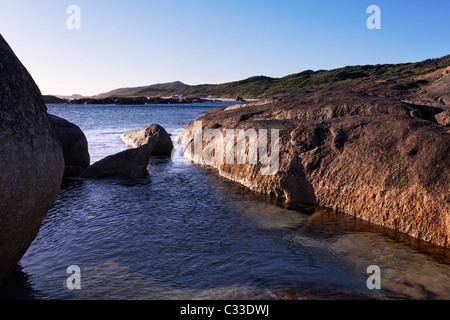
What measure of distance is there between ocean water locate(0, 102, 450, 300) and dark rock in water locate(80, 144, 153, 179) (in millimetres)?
3015

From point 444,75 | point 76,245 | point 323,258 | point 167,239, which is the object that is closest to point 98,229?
point 76,245

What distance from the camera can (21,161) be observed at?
17.3 feet

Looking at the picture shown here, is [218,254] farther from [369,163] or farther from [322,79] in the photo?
[322,79]

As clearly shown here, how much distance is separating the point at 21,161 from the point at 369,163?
7.79m

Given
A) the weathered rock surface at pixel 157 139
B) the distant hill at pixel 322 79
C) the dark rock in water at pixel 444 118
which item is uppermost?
the distant hill at pixel 322 79

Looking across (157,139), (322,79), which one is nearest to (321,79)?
(322,79)

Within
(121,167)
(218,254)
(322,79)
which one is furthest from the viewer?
(322,79)

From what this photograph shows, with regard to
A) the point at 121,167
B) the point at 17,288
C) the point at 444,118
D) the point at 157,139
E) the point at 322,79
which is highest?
the point at 322,79

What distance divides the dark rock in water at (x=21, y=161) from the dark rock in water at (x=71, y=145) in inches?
355

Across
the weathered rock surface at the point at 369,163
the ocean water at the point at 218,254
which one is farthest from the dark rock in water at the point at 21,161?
the weathered rock surface at the point at 369,163

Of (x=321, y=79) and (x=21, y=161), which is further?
(x=321, y=79)

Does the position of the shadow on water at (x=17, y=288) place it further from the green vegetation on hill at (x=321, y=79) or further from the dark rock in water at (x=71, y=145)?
the green vegetation on hill at (x=321, y=79)

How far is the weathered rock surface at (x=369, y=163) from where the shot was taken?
308 inches
